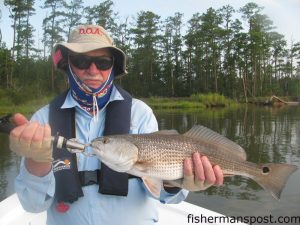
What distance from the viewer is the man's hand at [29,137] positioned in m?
2.04

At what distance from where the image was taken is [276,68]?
65.6 m

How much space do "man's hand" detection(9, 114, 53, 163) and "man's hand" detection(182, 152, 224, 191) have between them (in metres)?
0.89

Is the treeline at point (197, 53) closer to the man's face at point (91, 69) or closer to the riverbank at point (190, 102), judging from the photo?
the riverbank at point (190, 102)

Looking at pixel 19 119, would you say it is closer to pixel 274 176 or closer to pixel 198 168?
pixel 198 168

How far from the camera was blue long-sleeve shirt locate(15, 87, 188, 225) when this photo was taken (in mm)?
2588

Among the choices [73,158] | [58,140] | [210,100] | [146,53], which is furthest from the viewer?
[146,53]

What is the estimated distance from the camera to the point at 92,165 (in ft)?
9.40

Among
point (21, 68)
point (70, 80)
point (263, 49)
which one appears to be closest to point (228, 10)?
point (263, 49)

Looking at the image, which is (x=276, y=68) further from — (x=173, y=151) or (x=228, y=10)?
(x=173, y=151)

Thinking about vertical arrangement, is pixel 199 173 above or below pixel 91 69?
below

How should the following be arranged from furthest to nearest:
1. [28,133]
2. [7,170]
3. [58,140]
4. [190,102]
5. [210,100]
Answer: [210,100]
[190,102]
[7,170]
[58,140]
[28,133]

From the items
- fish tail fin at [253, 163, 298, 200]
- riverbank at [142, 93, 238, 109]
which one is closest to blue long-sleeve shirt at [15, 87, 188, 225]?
fish tail fin at [253, 163, 298, 200]

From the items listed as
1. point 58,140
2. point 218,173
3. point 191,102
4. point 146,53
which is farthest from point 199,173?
point 146,53

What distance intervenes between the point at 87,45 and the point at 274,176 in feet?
5.31
